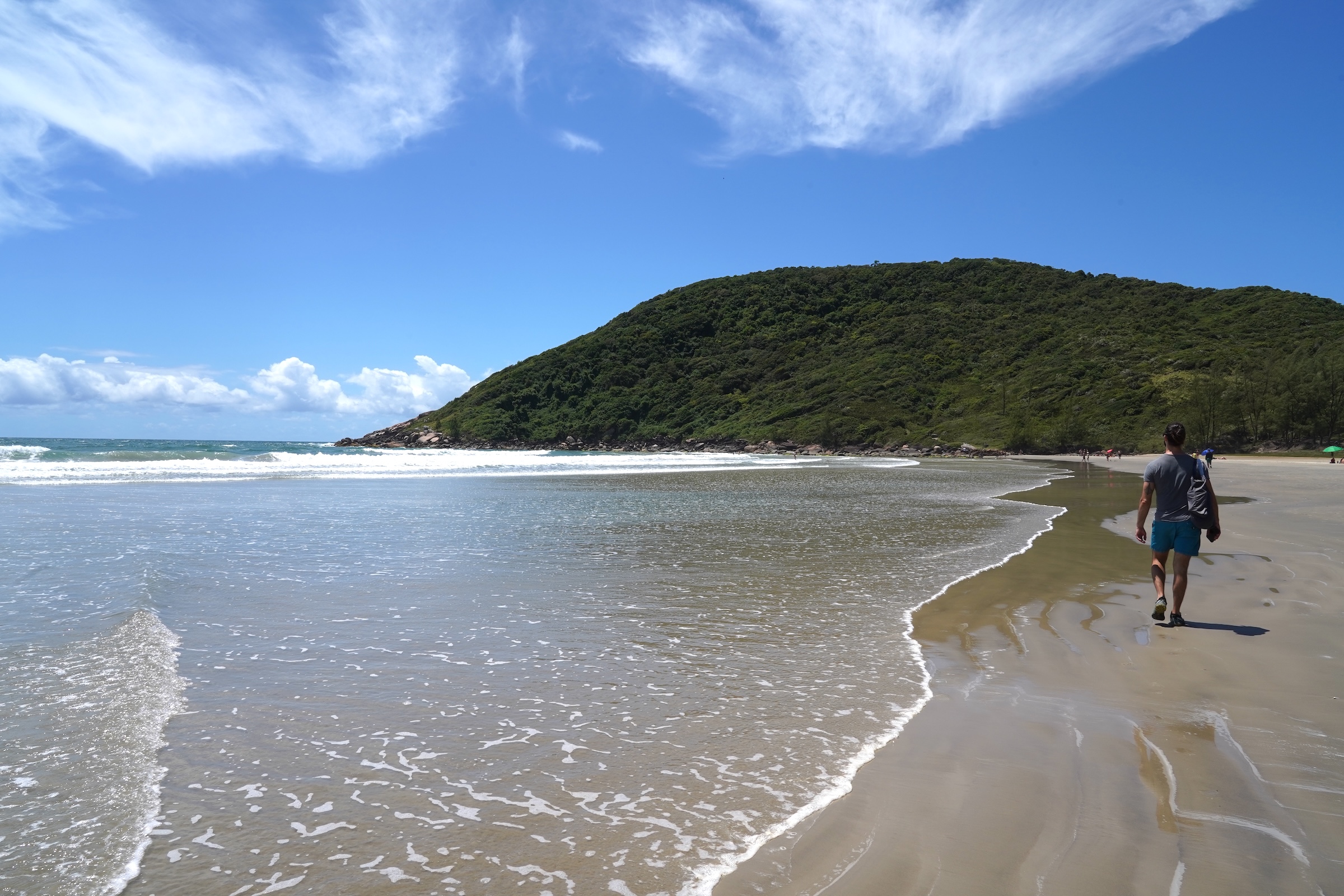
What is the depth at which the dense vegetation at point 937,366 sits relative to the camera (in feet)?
249

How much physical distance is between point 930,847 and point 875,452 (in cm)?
8829

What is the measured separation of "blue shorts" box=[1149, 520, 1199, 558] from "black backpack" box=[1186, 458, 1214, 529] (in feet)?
0.25

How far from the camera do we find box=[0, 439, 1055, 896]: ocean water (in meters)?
3.18

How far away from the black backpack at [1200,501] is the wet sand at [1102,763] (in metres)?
0.92

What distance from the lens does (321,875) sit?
9.84ft

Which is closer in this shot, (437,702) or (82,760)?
(82,760)

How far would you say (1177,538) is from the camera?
24.5 feet

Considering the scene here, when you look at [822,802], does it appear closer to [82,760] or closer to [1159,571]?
[82,760]

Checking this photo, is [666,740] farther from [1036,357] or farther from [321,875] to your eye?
[1036,357]

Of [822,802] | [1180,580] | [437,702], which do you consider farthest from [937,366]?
[822,802]

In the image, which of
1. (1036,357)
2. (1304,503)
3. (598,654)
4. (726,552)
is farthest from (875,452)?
(598,654)

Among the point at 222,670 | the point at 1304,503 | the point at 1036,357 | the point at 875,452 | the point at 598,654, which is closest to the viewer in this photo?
the point at 222,670

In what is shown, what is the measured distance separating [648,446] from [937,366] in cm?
4256

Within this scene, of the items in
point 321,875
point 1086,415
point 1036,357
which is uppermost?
point 1036,357
